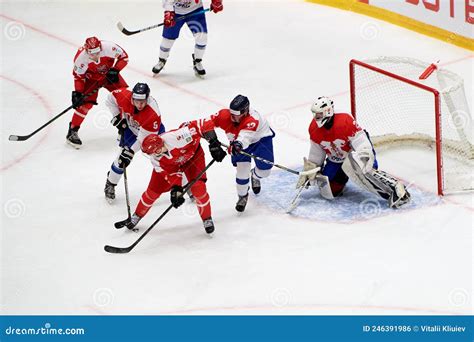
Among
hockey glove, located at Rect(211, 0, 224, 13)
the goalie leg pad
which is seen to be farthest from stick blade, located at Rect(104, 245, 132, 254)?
hockey glove, located at Rect(211, 0, 224, 13)

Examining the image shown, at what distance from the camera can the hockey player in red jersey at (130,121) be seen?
7605mm

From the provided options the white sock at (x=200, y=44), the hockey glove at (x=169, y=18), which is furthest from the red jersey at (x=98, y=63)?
the white sock at (x=200, y=44)

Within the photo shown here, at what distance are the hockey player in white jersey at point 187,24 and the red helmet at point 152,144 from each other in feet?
8.76

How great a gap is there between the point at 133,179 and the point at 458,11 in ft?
10.6

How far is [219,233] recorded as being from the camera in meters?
7.56

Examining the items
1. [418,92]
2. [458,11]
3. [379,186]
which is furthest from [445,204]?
[458,11]

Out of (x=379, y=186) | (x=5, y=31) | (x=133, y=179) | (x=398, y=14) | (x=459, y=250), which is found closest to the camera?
(x=459, y=250)

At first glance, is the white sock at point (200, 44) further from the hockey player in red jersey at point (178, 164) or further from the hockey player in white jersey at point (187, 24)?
the hockey player in red jersey at point (178, 164)

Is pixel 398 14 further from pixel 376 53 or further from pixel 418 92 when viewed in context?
pixel 418 92

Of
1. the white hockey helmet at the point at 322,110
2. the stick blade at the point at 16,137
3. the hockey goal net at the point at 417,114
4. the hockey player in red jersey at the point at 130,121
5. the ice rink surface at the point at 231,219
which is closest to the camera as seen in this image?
the ice rink surface at the point at 231,219

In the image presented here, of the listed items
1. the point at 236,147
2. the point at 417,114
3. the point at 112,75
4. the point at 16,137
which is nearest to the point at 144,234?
the point at 236,147

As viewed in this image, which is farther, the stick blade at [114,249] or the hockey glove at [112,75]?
the hockey glove at [112,75]

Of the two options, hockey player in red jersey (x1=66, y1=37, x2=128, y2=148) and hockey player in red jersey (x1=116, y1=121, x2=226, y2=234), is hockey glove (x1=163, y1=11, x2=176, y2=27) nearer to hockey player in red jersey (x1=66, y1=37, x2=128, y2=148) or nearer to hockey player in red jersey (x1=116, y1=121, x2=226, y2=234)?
hockey player in red jersey (x1=66, y1=37, x2=128, y2=148)

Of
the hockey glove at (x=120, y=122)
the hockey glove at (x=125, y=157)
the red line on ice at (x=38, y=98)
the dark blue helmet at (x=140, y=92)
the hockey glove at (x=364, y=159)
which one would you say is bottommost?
the red line on ice at (x=38, y=98)
